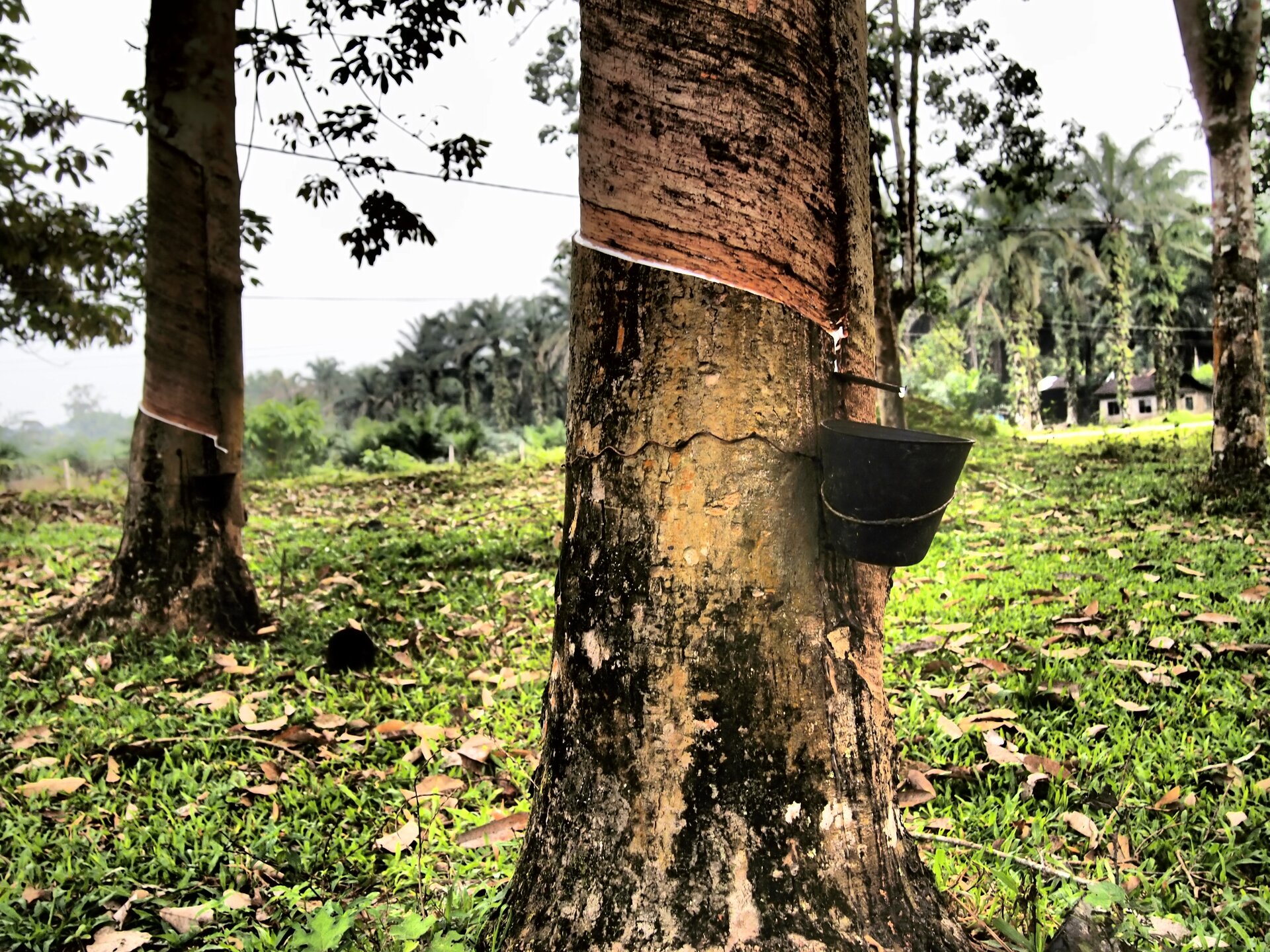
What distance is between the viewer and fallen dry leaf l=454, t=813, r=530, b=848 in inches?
83.0

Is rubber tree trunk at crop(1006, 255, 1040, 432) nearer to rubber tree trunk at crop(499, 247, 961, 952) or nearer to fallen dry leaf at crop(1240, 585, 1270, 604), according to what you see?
fallen dry leaf at crop(1240, 585, 1270, 604)

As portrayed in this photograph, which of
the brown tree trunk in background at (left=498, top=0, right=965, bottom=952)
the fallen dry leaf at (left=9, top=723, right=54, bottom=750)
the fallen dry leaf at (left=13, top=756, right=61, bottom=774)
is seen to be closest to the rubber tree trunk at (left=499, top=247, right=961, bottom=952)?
the brown tree trunk in background at (left=498, top=0, right=965, bottom=952)

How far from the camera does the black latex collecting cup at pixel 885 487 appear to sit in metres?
1.21

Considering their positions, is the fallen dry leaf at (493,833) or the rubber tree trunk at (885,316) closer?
the fallen dry leaf at (493,833)

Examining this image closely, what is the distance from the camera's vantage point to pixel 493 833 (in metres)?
2.15

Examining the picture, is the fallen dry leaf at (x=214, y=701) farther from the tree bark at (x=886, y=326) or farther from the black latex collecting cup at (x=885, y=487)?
the tree bark at (x=886, y=326)

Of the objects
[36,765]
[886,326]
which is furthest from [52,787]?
[886,326]

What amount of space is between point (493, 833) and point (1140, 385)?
30.7m

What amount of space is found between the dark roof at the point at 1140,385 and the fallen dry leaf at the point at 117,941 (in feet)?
93.5

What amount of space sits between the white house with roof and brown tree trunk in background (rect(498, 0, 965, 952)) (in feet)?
80.0

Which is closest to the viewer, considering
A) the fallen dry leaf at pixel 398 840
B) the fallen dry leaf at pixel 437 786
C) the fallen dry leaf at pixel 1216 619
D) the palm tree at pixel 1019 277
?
the fallen dry leaf at pixel 398 840

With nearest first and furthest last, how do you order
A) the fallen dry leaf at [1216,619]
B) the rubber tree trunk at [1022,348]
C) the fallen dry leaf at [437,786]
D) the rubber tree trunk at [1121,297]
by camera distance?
the fallen dry leaf at [437,786] → the fallen dry leaf at [1216,619] → the rubber tree trunk at [1121,297] → the rubber tree trunk at [1022,348]

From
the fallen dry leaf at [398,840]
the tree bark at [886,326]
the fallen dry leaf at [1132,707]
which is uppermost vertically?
the tree bark at [886,326]

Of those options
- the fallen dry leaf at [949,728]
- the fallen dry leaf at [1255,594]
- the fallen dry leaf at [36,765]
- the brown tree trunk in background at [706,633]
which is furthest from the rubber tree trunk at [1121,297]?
the fallen dry leaf at [36,765]
